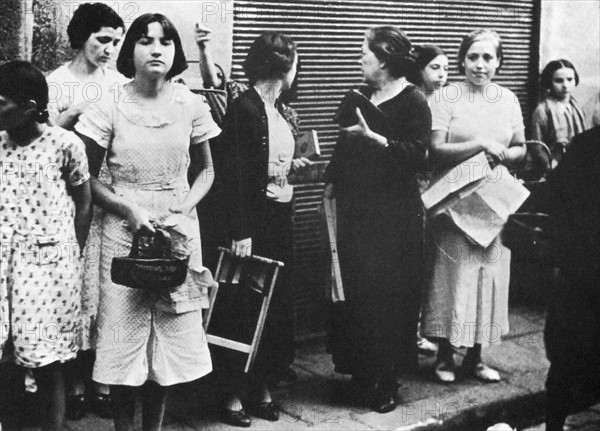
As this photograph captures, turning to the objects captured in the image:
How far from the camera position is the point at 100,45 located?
4.91 meters

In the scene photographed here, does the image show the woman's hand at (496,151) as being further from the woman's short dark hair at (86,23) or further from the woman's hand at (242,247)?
the woman's short dark hair at (86,23)

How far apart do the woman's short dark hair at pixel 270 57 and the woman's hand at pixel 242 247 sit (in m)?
0.94

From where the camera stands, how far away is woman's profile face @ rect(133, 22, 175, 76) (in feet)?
14.4

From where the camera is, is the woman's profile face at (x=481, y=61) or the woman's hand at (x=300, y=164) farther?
the woman's profile face at (x=481, y=61)

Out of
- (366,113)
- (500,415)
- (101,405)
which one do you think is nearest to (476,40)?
(366,113)

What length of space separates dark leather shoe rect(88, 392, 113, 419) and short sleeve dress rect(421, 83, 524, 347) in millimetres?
2188

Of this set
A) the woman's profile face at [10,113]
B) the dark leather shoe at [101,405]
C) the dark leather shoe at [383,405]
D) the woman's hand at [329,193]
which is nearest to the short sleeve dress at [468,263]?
the dark leather shoe at [383,405]

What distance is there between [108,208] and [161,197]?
27 cm

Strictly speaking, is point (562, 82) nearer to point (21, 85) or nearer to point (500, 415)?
point (500, 415)

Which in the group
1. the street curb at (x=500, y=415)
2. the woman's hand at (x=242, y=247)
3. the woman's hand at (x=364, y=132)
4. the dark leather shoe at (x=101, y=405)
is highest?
the woman's hand at (x=364, y=132)

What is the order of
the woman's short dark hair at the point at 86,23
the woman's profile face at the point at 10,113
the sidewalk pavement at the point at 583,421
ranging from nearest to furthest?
1. the woman's profile face at the point at 10,113
2. the woman's short dark hair at the point at 86,23
3. the sidewalk pavement at the point at 583,421

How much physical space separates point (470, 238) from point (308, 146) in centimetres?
135

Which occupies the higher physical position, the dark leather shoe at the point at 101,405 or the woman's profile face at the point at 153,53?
the woman's profile face at the point at 153,53

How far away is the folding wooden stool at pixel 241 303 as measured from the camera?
16.8 ft
